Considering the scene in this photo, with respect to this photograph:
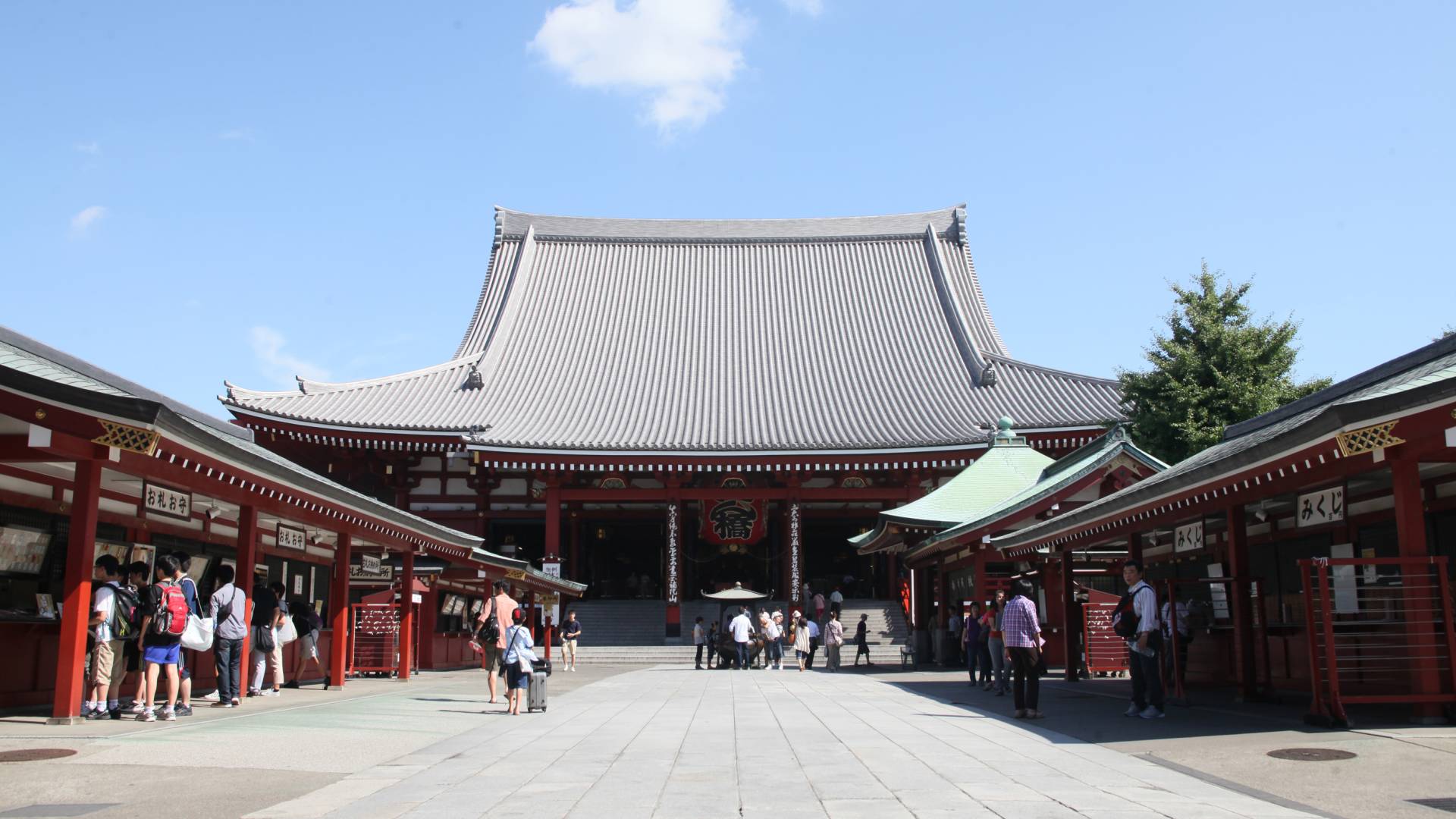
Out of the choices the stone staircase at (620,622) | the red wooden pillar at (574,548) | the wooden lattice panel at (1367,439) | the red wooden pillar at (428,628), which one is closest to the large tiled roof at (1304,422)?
the wooden lattice panel at (1367,439)

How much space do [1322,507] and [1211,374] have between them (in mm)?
14510

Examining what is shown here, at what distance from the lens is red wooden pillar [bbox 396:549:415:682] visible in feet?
61.0

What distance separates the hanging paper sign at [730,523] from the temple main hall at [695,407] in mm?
56

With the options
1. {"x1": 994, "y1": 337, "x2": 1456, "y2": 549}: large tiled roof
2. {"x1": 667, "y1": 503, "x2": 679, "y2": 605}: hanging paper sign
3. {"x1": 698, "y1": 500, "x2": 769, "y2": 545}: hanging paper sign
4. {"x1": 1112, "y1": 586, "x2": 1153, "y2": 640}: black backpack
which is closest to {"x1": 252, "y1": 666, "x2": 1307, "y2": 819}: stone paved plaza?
{"x1": 1112, "y1": 586, "x2": 1153, "y2": 640}: black backpack

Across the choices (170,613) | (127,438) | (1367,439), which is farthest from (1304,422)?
(170,613)

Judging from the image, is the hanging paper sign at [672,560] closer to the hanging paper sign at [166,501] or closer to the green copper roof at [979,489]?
the green copper roof at [979,489]

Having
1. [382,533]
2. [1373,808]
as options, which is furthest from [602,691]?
[1373,808]

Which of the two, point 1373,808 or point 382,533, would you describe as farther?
point 382,533

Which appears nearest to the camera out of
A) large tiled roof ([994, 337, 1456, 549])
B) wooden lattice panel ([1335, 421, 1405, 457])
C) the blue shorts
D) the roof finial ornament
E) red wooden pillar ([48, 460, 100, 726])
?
large tiled roof ([994, 337, 1456, 549])

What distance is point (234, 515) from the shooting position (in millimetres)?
15992

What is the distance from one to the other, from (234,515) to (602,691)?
5.90 meters

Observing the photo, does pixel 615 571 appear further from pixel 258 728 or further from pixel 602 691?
pixel 258 728

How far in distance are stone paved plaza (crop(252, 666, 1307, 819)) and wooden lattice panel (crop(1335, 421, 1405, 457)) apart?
10.0ft

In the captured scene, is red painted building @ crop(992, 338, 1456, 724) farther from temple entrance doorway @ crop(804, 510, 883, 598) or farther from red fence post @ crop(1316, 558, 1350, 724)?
temple entrance doorway @ crop(804, 510, 883, 598)
